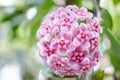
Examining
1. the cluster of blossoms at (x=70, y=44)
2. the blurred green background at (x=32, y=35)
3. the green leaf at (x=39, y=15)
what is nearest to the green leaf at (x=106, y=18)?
the blurred green background at (x=32, y=35)

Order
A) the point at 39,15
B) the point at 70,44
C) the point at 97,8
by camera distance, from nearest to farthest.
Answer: the point at 70,44
the point at 97,8
the point at 39,15

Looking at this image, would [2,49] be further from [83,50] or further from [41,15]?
[83,50]

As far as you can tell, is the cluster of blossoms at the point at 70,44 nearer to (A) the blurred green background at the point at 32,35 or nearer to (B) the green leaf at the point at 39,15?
(A) the blurred green background at the point at 32,35

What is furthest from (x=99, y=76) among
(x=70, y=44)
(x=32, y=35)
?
(x=32, y=35)

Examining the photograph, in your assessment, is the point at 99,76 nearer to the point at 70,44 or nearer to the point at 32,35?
the point at 70,44

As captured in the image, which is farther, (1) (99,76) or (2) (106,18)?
(2) (106,18)

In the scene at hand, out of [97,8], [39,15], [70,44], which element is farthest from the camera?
[39,15]

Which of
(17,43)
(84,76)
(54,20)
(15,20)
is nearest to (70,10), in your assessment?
(54,20)
